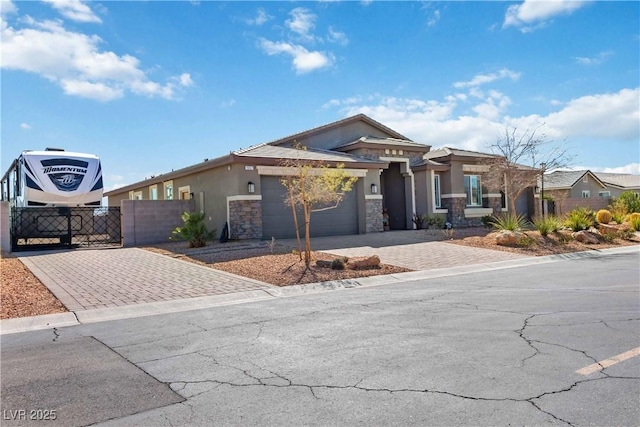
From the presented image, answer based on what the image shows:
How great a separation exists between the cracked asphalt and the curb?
44 centimetres

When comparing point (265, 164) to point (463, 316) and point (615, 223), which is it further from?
point (615, 223)

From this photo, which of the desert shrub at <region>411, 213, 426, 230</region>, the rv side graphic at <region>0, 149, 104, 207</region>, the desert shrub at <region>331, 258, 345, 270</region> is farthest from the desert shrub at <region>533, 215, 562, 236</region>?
the rv side graphic at <region>0, 149, 104, 207</region>

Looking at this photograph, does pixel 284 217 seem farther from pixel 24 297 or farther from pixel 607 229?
pixel 607 229

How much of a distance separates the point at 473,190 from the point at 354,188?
9.04 m

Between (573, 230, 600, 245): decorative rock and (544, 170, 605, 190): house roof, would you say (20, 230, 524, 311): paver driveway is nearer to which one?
(573, 230, 600, 245): decorative rock

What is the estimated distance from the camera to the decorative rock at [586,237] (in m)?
18.5

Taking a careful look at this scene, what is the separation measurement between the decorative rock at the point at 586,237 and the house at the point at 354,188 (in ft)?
23.1

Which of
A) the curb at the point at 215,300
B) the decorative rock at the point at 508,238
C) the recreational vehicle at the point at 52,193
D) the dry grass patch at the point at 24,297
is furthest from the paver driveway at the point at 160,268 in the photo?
the recreational vehicle at the point at 52,193

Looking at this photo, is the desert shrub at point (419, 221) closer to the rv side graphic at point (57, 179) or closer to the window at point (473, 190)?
the window at point (473, 190)

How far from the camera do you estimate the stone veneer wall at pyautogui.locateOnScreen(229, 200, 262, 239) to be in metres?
18.2

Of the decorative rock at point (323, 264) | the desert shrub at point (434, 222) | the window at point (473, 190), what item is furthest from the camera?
the window at point (473, 190)

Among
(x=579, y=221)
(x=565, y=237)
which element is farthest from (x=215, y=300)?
(x=579, y=221)

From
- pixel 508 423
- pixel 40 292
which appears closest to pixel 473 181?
pixel 40 292

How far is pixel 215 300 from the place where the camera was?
359 inches
